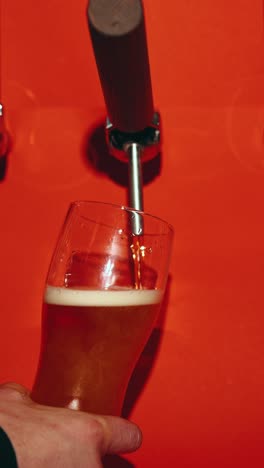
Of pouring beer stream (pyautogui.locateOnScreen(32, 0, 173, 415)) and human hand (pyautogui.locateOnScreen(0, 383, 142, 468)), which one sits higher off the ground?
pouring beer stream (pyautogui.locateOnScreen(32, 0, 173, 415))

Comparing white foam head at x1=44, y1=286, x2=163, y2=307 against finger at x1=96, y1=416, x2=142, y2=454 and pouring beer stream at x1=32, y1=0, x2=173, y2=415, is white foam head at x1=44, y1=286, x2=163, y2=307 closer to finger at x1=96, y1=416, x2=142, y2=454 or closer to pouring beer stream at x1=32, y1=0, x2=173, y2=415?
pouring beer stream at x1=32, y1=0, x2=173, y2=415

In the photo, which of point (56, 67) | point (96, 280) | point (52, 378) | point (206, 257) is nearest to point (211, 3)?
point (56, 67)

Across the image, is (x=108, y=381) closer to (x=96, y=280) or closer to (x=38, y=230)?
(x=96, y=280)

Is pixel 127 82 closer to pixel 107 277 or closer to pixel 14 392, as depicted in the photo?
pixel 107 277

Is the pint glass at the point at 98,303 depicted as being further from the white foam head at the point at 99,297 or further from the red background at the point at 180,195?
the red background at the point at 180,195

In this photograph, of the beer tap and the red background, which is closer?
the beer tap

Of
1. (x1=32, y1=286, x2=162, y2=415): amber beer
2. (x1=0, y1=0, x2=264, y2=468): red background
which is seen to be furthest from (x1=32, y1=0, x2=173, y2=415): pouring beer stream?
(x1=0, y1=0, x2=264, y2=468): red background

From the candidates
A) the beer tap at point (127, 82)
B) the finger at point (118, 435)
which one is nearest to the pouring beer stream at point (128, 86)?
the beer tap at point (127, 82)

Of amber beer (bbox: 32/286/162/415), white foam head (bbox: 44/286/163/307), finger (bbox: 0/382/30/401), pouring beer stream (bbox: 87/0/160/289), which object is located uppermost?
pouring beer stream (bbox: 87/0/160/289)
